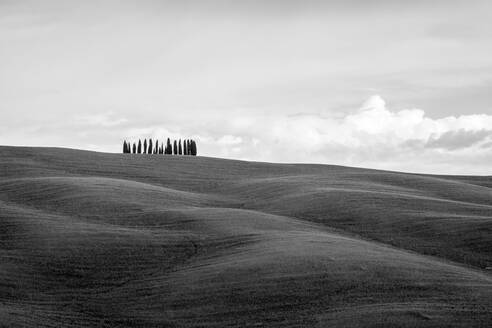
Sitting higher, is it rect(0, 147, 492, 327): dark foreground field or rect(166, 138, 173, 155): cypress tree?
rect(166, 138, 173, 155): cypress tree

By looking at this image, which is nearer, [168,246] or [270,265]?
[270,265]

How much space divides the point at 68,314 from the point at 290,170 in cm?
2500

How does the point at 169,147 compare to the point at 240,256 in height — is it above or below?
above

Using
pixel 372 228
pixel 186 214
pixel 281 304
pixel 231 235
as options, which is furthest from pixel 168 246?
pixel 372 228

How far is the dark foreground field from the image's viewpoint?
14.1 m

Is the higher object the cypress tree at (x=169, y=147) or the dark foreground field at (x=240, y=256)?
the cypress tree at (x=169, y=147)

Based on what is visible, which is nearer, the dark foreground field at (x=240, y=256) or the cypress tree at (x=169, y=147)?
the dark foreground field at (x=240, y=256)

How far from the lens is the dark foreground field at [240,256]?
14.1 m

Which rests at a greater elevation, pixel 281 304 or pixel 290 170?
pixel 290 170

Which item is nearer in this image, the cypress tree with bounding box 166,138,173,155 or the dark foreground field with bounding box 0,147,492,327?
the dark foreground field with bounding box 0,147,492,327

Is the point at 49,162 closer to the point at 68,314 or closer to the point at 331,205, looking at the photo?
the point at 331,205

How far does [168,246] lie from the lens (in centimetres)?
1841

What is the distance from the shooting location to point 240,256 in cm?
1706

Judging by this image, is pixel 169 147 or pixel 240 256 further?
pixel 169 147
